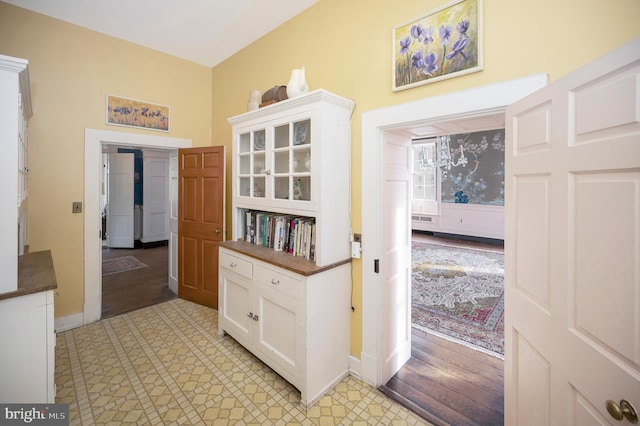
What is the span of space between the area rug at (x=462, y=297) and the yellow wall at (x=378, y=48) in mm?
1369

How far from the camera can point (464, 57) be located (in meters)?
1.70

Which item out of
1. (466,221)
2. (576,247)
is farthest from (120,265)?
(466,221)

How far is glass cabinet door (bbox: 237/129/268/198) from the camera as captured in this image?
2.59 meters

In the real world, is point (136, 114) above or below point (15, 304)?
above

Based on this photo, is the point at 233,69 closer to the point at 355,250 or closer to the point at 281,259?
the point at 281,259

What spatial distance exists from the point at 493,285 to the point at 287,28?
440cm

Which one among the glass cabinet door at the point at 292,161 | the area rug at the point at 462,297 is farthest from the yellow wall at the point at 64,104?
the area rug at the point at 462,297

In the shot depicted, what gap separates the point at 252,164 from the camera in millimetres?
2660

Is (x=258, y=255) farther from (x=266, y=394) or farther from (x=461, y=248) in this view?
(x=461, y=248)

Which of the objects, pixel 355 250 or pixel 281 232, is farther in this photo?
pixel 281 232

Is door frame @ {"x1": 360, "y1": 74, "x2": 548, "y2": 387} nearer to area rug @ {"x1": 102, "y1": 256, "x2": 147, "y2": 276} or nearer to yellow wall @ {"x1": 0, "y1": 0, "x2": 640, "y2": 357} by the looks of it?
yellow wall @ {"x1": 0, "y1": 0, "x2": 640, "y2": 357}

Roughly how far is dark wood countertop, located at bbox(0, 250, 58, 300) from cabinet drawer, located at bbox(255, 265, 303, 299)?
4.03 feet

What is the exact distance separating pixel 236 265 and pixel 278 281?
2.01 ft

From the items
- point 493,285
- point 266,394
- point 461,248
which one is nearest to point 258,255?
point 266,394
